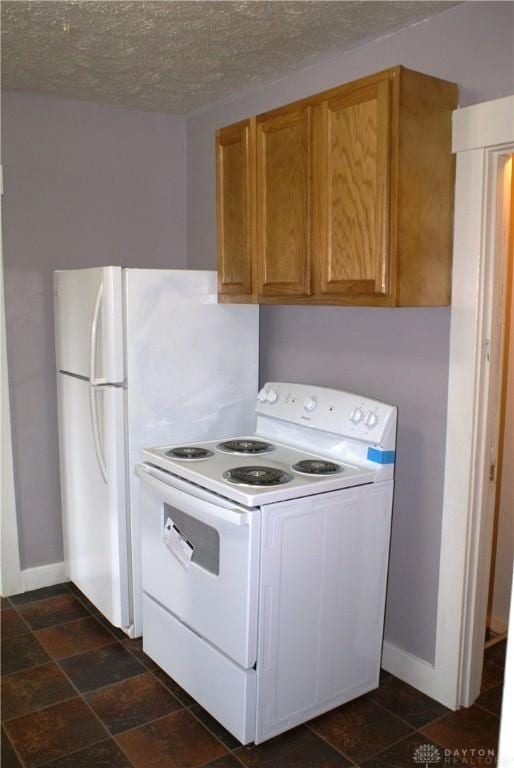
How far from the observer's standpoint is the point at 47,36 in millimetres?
2326

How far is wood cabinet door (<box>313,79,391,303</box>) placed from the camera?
1997 millimetres

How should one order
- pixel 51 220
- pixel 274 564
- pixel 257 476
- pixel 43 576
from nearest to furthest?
pixel 274 564 → pixel 257 476 → pixel 51 220 → pixel 43 576

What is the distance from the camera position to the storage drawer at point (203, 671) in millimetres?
2070

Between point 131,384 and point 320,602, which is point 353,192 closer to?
point 131,384

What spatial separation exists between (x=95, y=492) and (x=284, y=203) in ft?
4.87

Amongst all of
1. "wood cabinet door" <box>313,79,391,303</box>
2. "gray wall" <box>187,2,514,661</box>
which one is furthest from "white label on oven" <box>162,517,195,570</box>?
"wood cabinet door" <box>313,79,391,303</box>

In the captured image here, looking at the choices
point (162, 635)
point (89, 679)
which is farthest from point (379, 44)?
point (89, 679)

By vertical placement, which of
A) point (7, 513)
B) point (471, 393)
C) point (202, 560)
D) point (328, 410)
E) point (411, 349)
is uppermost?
point (411, 349)

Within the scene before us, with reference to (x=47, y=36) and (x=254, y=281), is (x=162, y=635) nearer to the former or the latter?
(x=254, y=281)

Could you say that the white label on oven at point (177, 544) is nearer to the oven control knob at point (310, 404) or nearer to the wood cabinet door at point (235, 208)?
A: the oven control knob at point (310, 404)

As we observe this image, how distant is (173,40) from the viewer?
92.7 inches

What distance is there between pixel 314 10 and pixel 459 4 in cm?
46

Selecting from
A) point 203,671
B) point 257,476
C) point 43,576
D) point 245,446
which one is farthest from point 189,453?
point 43,576

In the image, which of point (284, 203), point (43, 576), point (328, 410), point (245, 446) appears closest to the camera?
point (284, 203)
